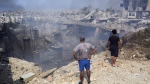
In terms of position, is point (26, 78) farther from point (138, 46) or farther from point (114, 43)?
point (138, 46)

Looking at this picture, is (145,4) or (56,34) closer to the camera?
(56,34)

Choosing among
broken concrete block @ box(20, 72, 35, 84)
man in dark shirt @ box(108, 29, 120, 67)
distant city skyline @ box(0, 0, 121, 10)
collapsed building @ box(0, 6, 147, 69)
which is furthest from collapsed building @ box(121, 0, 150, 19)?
distant city skyline @ box(0, 0, 121, 10)

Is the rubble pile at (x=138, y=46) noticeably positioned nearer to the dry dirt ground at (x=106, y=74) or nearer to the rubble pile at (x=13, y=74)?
the dry dirt ground at (x=106, y=74)

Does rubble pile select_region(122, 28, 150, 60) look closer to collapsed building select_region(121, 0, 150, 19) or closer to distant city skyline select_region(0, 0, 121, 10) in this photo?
collapsed building select_region(121, 0, 150, 19)

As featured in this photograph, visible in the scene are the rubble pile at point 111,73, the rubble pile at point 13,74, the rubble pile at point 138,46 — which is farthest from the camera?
the rubble pile at point 138,46

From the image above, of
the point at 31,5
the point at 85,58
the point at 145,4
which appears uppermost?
the point at 31,5

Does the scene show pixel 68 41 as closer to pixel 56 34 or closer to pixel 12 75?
pixel 56 34

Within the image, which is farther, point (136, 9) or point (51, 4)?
point (51, 4)

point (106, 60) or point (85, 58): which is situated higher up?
point (85, 58)

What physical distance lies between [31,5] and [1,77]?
77675 mm

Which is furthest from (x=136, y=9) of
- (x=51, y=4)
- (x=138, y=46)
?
(x=51, y=4)

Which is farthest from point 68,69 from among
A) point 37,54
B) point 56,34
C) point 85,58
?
point 56,34

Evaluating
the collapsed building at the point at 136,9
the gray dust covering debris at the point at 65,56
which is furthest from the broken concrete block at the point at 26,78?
the collapsed building at the point at 136,9

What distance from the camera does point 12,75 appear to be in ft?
22.8
